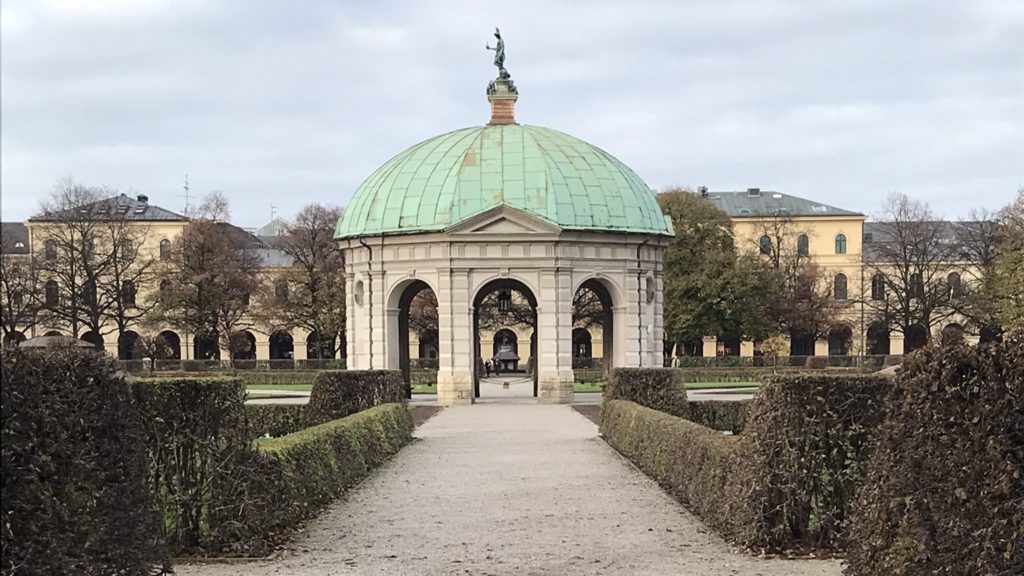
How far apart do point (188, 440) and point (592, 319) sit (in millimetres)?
58684

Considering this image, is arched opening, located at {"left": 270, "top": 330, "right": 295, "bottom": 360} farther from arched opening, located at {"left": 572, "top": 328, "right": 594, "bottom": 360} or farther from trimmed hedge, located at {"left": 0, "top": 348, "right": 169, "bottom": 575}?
trimmed hedge, located at {"left": 0, "top": 348, "right": 169, "bottom": 575}

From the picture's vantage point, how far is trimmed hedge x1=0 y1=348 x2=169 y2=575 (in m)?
7.56

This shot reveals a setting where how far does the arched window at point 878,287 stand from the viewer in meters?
74.8

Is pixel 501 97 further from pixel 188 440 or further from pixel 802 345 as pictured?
pixel 802 345

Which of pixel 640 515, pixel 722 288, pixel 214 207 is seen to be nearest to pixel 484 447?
pixel 640 515

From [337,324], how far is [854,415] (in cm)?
5676

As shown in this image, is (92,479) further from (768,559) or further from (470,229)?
(470,229)

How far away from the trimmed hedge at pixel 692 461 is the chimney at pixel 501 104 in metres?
23.9

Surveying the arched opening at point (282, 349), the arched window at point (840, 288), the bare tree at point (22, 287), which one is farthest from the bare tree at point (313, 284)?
the arched window at point (840, 288)

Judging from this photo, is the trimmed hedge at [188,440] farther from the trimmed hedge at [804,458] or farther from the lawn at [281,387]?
the lawn at [281,387]

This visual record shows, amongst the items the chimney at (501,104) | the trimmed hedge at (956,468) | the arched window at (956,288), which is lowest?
the trimmed hedge at (956,468)

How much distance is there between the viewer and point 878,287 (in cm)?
Result: 8319

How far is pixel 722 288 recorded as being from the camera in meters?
64.9

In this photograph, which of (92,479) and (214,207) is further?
(214,207)
